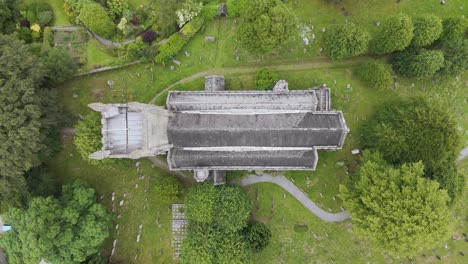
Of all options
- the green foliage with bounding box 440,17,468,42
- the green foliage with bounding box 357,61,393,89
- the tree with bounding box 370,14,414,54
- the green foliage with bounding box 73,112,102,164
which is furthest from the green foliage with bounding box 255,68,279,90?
the green foliage with bounding box 440,17,468,42

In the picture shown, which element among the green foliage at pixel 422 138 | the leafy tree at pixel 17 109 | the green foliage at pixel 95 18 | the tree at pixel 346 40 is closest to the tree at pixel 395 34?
the tree at pixel 346 40

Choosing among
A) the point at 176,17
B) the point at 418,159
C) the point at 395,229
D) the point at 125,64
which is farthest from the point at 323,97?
the point at 125,64

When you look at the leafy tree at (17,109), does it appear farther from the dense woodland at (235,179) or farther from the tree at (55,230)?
the tree at (55,230)

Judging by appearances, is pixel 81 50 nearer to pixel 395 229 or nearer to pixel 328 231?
pixel 328 231

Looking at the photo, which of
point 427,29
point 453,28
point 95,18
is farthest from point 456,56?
point 95,18

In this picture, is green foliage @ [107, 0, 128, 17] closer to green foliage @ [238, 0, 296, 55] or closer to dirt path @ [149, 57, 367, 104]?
dirt path @ [149, 57, 367, 104]
